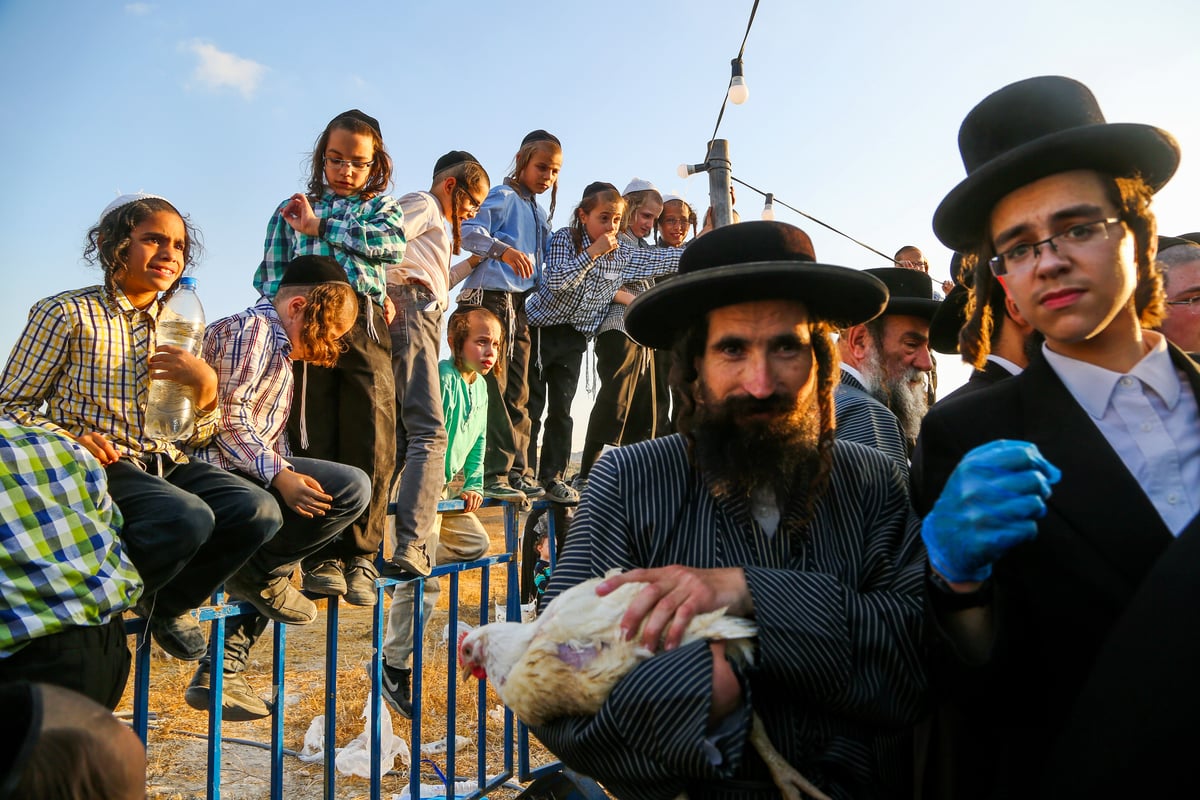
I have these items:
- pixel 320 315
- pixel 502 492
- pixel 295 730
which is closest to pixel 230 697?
pixel 320 315

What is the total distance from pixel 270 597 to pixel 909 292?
3.47 m

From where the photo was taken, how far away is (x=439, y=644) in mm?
10477

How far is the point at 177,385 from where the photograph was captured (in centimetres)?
285

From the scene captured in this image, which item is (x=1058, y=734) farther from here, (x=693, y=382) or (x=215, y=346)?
(x=215, y=346)

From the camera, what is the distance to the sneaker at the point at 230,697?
292 cm

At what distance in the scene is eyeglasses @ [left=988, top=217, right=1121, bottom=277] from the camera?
160 centimetres

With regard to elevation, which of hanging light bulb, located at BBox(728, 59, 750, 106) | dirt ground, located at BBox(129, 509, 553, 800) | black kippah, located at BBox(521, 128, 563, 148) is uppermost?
hanging light bulb, located at BBox(728, 59, 750, 106)

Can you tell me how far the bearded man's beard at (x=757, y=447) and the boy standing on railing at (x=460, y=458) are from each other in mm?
2833

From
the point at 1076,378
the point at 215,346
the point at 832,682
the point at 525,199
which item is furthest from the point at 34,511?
the point at 525,199

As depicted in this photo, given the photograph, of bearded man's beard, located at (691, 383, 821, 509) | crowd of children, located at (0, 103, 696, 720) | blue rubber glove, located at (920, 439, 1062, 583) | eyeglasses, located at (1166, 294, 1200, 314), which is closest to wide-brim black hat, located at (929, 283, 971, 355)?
eyeglasses, located at (1166, 294, 1200, 314)

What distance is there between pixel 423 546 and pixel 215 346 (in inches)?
58.6

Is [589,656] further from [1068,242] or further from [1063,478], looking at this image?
[1068,242]

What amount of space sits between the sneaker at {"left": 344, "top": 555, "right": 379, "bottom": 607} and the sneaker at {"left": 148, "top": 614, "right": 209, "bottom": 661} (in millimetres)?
847

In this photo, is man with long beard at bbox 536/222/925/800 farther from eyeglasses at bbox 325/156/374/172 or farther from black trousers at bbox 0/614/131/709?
eyeglasses at bbox 325/156/374/172
